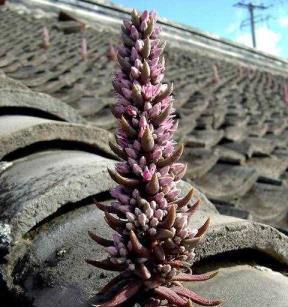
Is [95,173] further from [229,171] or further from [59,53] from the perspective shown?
[59,53]

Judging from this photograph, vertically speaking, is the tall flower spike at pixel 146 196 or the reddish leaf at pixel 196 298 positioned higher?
the tall flower spike at pixel 146 196

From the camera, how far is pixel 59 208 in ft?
4.07

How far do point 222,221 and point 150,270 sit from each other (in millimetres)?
326

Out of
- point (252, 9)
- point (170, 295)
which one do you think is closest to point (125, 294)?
point (170, 295)

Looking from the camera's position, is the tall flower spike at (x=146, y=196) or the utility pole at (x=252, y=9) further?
the utility pole at (x=252, y=9)

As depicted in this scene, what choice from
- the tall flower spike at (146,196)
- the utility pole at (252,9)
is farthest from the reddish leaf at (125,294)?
the utility pole at (252,9)

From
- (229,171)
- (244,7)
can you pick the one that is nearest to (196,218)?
(229,171)

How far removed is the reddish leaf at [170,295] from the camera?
0.89m

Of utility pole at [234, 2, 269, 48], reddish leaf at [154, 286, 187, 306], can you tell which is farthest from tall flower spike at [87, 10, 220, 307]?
utility pole at [234, 2, 269, 48]

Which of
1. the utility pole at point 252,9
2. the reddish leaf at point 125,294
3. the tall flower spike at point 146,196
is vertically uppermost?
the tall flower spike at point 146,196

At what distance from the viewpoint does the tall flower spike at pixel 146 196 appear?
2.92ft

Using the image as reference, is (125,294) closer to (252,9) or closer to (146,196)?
(146,196)

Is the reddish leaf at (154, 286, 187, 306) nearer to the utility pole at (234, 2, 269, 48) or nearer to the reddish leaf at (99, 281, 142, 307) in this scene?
the reddish leaf at (99, 281, 142, 307)

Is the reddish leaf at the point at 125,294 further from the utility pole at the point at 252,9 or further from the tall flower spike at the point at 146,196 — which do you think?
the utility pole at the point at 252,9
